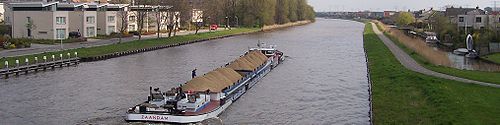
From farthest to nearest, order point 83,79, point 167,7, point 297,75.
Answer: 1. point 167,7
2. point 297,75
3. point 83,79

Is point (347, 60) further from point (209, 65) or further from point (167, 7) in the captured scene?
point (167, 7)

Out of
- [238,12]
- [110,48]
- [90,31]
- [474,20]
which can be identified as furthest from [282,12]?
[110,48]

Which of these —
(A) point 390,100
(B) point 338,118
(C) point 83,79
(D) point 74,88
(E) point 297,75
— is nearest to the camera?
(B) point 338,118

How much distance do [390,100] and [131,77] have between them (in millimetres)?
18713

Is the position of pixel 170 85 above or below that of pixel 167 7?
below

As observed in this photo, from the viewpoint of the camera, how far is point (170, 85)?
36969 millimetres

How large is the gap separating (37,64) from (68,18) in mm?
31122

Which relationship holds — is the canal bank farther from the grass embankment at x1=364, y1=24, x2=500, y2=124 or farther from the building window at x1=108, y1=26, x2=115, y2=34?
the grass embankment at x1=364, y1=24, x2=500, y2=124

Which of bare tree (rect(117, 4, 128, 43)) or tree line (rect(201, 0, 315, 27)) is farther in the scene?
tree line (rect(201, 0, 315, 27))

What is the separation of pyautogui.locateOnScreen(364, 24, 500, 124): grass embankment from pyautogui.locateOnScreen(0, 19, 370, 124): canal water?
1.15 metres

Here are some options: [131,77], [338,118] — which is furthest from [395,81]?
[131,77]

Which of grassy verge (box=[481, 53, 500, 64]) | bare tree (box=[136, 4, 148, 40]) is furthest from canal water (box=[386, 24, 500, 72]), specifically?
bare tree (box=[136, 4, 148, 40])

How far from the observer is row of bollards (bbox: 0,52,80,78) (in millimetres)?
40412

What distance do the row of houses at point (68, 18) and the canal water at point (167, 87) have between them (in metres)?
18.6
